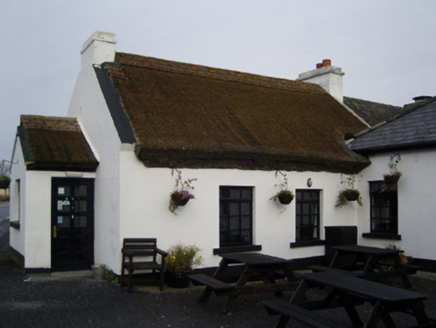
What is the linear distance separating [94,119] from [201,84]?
3157 mm

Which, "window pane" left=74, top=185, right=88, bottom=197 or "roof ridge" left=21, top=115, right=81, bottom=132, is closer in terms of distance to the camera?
"window pane" left=74, top=185, right=88, bottom=197

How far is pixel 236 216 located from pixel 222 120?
238 cm

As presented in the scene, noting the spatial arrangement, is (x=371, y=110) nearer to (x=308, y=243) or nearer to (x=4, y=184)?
(x=308, y=243)

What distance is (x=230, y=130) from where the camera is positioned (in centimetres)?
1083

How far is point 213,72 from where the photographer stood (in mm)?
13391

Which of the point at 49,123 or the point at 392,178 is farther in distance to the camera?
the point at 49,123

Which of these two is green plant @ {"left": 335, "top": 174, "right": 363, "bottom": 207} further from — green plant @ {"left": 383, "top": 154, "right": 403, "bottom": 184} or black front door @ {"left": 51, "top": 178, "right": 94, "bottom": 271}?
black front door @ {"left": 51, "top": 178, "right": 94, "bottom": 271}

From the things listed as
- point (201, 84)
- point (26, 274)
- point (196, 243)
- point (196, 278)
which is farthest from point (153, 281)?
point (201, 84)

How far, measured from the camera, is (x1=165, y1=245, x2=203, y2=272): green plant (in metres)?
9.02

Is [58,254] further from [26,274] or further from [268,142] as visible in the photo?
[268,142]

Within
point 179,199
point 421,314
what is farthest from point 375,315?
point 179,199

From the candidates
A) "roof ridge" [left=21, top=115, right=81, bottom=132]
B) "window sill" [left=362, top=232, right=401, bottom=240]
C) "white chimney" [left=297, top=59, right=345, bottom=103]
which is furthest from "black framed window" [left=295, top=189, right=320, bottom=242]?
"roof ridge" [left=21, top=115, right=81, bottom=132]

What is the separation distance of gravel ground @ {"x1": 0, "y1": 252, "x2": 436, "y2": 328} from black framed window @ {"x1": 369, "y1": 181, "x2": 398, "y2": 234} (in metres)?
2.27

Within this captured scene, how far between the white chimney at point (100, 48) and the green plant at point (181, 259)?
199 inches
